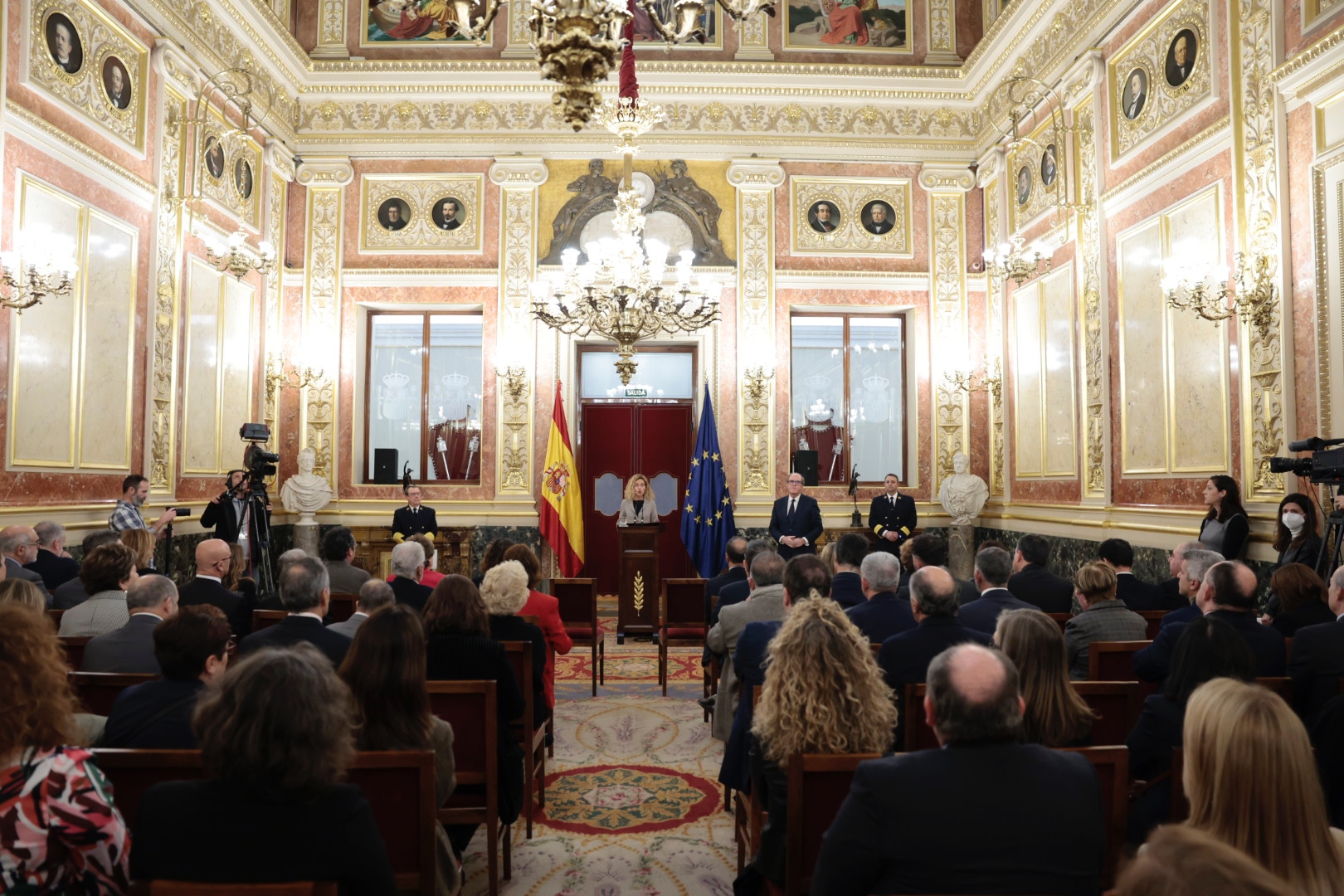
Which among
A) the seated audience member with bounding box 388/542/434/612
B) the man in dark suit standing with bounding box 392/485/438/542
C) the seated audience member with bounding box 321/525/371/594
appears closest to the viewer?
the seated audience member with bounding box 388/542/434/612

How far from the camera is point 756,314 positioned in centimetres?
1140

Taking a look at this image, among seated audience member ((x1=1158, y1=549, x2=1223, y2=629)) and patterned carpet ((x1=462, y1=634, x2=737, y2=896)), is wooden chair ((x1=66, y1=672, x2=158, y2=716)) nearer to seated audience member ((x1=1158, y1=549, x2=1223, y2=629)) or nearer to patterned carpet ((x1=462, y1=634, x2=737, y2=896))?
patterned carpet ((x1=462, y1=634, x2=737, y2=896))

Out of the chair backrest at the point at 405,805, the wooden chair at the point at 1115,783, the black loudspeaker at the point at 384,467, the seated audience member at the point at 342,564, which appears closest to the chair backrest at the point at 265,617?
the seated audience member at the point at 342,564

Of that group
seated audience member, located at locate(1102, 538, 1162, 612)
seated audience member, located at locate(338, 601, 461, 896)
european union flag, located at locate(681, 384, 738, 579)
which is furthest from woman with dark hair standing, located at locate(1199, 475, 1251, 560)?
seated audience member, located at locate(338, 601, 461, 896)

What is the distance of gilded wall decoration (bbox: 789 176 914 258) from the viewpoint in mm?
11539

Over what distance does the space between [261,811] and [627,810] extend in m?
3.07

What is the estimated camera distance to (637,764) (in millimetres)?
5418

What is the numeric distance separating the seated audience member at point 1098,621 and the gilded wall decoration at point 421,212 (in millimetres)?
8815

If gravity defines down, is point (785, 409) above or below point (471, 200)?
below

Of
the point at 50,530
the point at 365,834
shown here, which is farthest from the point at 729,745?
the point at 50,530

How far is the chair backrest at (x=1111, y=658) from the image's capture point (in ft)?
13.4

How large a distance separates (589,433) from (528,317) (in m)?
1.65

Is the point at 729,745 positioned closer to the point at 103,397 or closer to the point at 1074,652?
the point at 1074,652

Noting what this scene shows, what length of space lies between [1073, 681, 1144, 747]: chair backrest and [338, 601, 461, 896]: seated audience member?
2.25 meters
